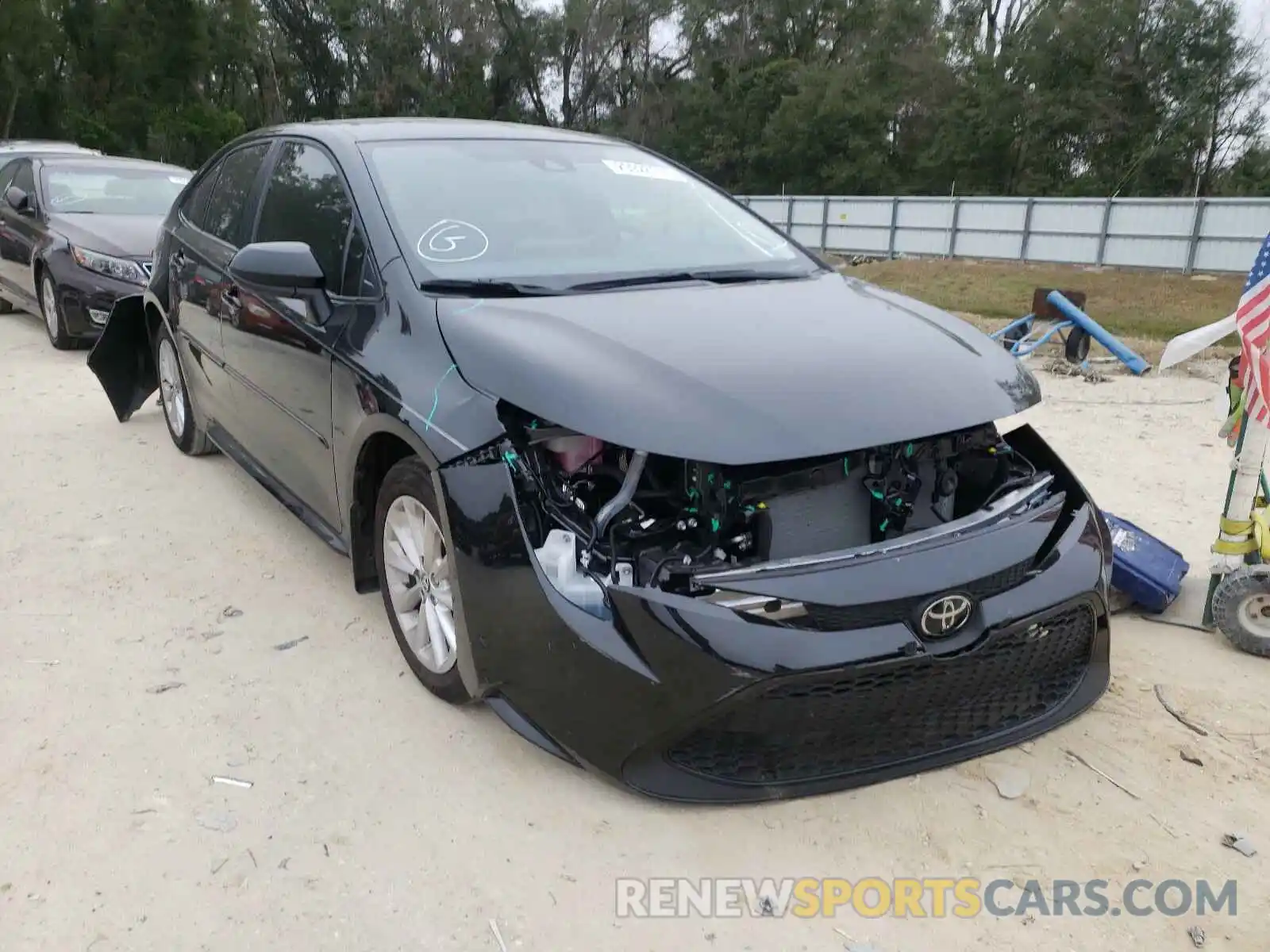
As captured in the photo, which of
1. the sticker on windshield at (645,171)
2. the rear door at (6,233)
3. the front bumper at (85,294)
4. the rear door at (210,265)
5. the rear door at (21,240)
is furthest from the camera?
the rear door at (6,233)

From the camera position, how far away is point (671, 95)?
163 ft

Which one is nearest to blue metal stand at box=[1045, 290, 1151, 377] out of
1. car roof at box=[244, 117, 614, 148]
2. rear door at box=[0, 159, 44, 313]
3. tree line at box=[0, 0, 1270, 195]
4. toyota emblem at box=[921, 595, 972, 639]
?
car roof at box=[244, 117, 614, 148]

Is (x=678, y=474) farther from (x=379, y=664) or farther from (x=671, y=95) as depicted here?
(x=671, y=95)

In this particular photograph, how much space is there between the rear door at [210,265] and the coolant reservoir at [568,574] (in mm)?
2172

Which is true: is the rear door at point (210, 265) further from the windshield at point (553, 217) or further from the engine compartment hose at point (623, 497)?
the engine compartment hose at point (623, 497)

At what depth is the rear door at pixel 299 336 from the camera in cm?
312

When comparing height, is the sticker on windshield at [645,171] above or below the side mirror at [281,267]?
above

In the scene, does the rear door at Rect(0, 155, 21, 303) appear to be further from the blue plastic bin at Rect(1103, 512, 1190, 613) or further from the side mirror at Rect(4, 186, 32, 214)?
the blue plastic bin at Rect(1103, 512, 1190, 613)

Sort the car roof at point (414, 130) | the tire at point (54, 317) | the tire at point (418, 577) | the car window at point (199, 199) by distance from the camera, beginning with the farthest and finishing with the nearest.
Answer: the tire at point (54, 317)
the car window at point (199, 199)
the car roof at point (414, 130)
the tire at point (418, 577)

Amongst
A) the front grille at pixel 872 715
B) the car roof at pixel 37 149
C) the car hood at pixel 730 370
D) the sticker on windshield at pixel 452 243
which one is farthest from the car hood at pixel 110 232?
the front grille at pixel 872 715

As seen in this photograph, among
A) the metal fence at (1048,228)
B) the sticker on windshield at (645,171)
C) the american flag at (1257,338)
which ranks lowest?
the metal fence at (1048,228)

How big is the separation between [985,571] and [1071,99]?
39.5m

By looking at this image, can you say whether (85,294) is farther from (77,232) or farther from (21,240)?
(21,240)

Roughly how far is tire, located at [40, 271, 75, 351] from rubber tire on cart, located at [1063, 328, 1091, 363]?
807 centimetres
